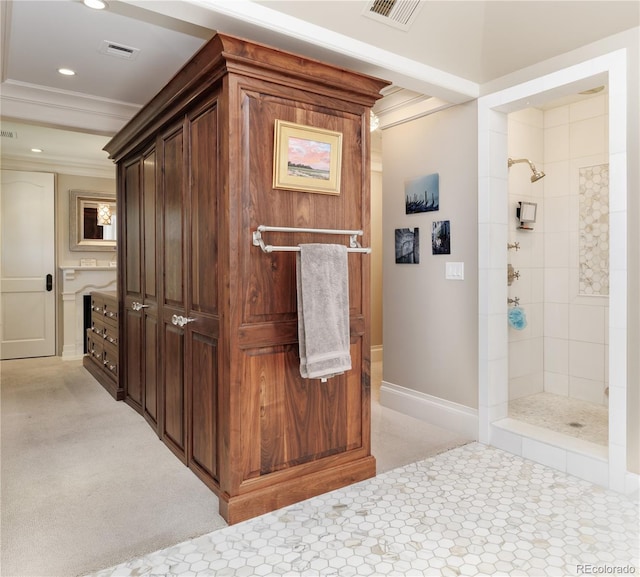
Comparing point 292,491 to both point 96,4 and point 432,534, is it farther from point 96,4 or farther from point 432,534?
point 96,4

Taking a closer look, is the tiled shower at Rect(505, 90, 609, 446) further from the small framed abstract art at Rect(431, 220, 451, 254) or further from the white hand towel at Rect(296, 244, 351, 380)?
the white hand towel at Rect(296, 244, 351, 380)

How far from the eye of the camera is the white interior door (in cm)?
561

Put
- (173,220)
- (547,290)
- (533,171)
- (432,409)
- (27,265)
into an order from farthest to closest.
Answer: (27,265) < (547,290) < (533,171) < (432,409) < (173,220)

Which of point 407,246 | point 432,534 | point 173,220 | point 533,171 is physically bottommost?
point 432,534

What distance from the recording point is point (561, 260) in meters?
3.91

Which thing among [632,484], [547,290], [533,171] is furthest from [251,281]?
[547,290]

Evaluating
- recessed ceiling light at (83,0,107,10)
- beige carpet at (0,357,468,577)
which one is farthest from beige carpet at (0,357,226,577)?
recessed ceiling light at (83,0,107,10)

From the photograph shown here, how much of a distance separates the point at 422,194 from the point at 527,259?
1.21m

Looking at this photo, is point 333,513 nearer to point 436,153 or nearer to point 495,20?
point 436,153

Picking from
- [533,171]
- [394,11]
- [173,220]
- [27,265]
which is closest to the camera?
[394,11]

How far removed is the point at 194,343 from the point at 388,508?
1.31 metres

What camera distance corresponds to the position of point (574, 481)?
8.07ft

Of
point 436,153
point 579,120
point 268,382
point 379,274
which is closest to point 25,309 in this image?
point 379,274

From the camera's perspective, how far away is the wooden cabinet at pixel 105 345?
13.4ft
